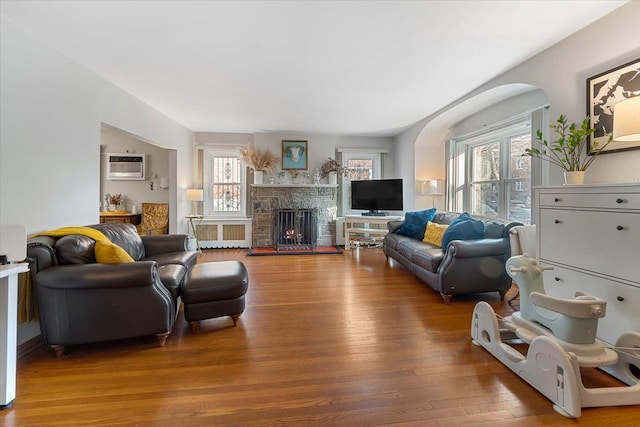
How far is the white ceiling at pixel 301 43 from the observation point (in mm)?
1997

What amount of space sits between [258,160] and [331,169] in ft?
5.15

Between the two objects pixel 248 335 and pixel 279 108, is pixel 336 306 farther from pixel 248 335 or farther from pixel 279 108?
pixel 279 108

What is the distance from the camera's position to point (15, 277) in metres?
1.55

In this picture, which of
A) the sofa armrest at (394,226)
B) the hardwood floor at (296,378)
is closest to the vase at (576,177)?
the hardwood floor at (296,378)

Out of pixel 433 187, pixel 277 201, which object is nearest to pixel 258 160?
pixel 277 201

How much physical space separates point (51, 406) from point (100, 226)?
180 cm

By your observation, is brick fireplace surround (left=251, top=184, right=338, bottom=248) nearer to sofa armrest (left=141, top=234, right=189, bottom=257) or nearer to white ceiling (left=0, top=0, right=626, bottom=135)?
white ceiling (left=0, top=0, right=626, bottom=135)

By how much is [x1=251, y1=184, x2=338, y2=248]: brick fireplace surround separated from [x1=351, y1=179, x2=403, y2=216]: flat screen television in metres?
0.52

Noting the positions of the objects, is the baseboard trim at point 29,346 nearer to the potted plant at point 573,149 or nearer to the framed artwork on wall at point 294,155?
the potted plant at point 573,149

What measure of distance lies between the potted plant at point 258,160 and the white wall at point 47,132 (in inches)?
99.7

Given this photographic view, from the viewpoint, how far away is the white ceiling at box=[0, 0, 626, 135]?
2.00 m

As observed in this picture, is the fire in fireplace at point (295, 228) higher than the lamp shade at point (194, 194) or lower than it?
lower

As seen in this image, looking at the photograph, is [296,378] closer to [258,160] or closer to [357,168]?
[258,160]

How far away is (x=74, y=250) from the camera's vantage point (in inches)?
82.8
